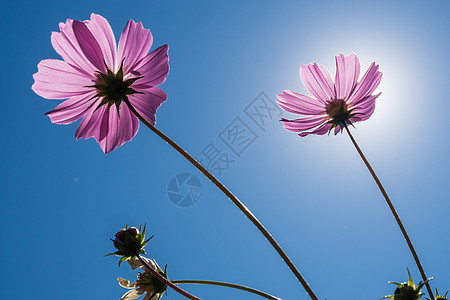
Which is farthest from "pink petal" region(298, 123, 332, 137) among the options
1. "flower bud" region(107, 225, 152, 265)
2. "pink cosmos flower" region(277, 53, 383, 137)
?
"flower bud" region(107, 225, 152, 265)

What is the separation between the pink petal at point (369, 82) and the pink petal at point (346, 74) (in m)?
0.03

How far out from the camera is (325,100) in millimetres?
1360

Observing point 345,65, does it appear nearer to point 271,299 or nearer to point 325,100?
point 325,100

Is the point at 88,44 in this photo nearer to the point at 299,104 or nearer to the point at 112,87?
the point at 112,87

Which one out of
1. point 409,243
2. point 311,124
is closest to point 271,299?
point 409,243

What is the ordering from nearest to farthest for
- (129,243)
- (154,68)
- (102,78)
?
(154,68), (102,78), (129,243)

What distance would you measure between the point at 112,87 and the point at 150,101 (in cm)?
14

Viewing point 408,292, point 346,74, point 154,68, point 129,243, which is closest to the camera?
point 408,292

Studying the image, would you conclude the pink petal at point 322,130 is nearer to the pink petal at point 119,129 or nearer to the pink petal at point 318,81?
the pink petal at point 318,81

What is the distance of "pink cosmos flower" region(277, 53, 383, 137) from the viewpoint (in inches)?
50.4

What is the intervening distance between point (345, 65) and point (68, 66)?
898 mm

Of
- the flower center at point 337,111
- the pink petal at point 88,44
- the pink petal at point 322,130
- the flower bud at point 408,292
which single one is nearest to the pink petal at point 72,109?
the pink petal at point 88,44

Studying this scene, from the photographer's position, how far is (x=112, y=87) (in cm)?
109

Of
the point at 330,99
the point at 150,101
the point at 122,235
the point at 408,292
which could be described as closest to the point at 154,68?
the point at 150,101
